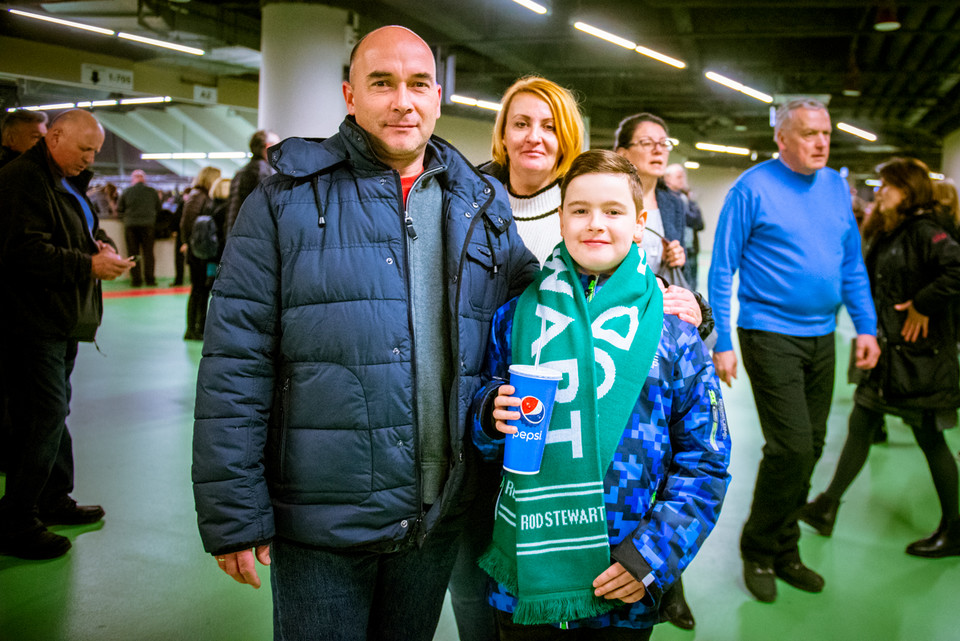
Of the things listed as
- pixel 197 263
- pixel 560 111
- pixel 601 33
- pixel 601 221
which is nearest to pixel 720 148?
pixel 601 33

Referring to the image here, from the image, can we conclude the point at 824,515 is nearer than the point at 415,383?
No

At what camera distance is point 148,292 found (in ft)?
38.4

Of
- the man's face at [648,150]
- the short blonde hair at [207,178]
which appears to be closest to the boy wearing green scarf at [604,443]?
the man's face at [648,150]

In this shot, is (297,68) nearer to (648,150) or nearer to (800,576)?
(648,150)

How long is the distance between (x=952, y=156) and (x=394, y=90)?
61.0ft

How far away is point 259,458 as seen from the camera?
132cm

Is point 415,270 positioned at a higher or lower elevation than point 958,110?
lower

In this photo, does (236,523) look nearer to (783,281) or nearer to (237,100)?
(783,281)

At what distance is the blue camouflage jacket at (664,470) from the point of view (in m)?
1.28

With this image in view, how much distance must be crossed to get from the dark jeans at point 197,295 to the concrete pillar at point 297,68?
7.67 ft

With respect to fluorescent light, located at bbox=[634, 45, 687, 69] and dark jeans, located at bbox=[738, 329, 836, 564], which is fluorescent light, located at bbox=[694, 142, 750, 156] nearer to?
fluorescent light, located at bbox=[634, 45, 687, 69]

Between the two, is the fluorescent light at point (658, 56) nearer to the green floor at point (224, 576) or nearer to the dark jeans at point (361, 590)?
the green floor at point (224, 576)

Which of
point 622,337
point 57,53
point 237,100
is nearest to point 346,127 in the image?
point 622,337

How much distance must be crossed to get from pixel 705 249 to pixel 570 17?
20.7 metres
